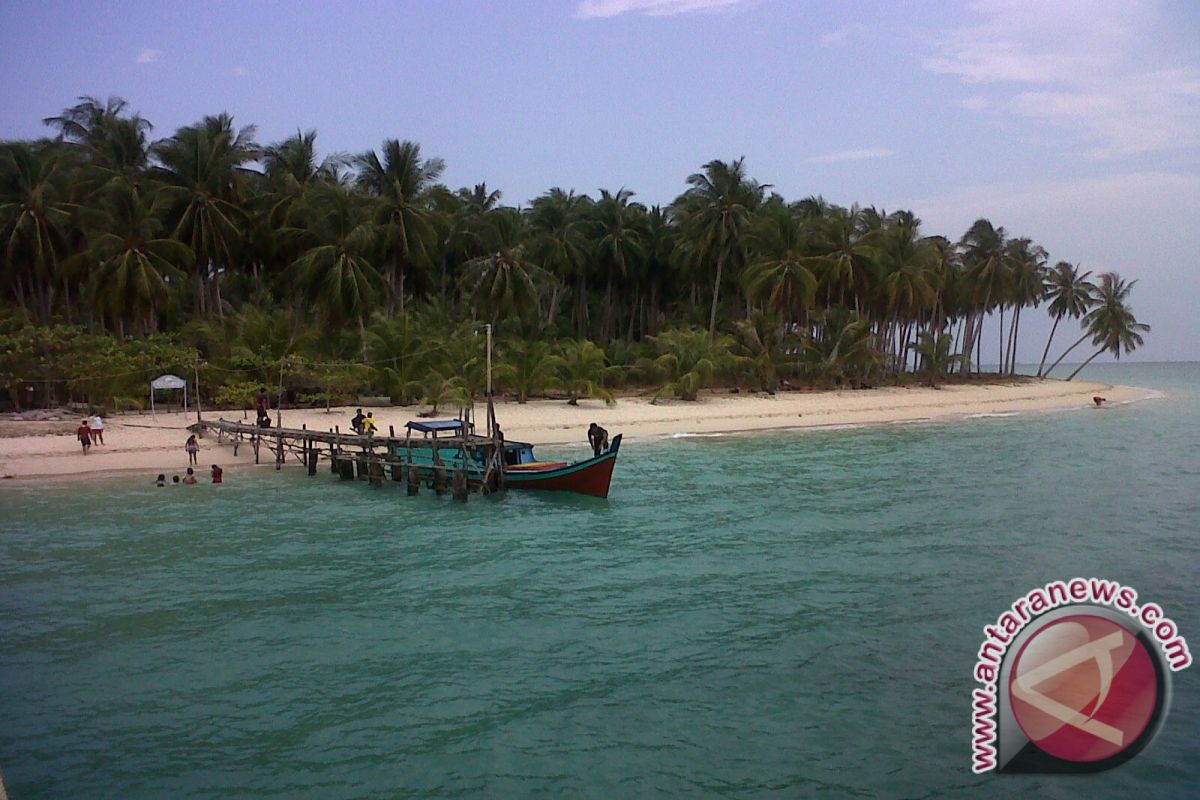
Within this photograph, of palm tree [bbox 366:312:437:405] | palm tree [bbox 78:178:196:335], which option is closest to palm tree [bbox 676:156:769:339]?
palm tree [bbox 366:312:437:405]

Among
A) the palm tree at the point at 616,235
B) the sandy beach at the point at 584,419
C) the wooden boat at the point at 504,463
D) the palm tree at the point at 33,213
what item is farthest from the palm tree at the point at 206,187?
the wooden boat at the point at 504,463

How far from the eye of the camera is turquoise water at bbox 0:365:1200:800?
842 centimetres

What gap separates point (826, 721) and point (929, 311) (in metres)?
74.0

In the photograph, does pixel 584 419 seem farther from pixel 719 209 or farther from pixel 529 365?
pixel 719 209

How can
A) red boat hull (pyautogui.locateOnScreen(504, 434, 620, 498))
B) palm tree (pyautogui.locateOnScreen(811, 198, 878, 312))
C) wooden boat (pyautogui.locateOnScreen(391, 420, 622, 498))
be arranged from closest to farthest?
red boat hull (pyautogui.locateOnScreen(504, 434, 620, 498)) < wooden boat (pyautogui.locateOnScreen(391, 420, 622, 498)) < palm tree (pyautogui.locateOnScreen(811, 198, 878, 312))

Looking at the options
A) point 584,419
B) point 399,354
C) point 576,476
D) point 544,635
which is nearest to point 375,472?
point 576,476

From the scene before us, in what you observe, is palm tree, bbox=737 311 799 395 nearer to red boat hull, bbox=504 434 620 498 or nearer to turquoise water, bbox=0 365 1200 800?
turquoise water, bbox=0 365 1200 800

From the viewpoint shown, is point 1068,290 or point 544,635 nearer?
point 544,635

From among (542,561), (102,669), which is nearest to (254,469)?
(542,561)

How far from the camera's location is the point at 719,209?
54781 mm

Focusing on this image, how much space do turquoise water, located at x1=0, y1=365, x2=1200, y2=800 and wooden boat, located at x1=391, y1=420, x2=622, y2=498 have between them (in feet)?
1.93

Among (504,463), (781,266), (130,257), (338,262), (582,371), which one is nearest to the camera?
(504,463)

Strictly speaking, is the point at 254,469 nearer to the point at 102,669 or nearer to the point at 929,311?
the point at 102,669

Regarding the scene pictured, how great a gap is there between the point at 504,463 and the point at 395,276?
29.4 meters
